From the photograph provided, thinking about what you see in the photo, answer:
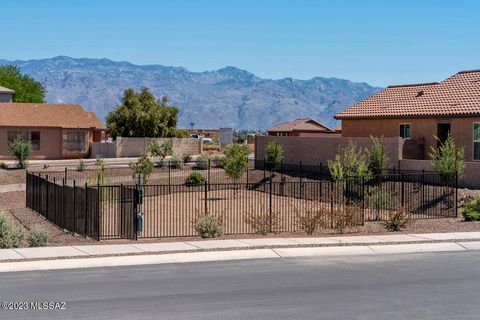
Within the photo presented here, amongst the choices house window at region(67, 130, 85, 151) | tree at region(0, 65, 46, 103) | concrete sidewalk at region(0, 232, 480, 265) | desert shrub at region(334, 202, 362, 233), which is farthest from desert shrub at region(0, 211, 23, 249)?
tree at region(0, 65, 46, 103)

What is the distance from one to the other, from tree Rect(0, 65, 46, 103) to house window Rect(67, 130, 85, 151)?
27744 mm

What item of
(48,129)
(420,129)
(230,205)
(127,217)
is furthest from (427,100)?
(48,129)

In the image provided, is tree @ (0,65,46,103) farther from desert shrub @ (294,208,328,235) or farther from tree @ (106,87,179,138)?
desert shrub @ (294,208,328,235)

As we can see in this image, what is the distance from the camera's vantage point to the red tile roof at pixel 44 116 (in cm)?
6675

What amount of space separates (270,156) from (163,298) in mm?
38240

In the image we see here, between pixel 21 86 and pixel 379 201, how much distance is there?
77.0 metres

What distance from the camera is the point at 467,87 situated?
46281 mm

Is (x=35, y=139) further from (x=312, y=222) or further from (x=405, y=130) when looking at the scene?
(x=312, y=222)

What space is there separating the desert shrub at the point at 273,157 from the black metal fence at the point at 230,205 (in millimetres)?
3970

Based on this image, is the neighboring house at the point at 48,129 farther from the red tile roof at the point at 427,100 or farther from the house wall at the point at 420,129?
the house wall at the point at 420,129

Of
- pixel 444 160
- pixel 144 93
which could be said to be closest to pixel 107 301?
pixel 444 160

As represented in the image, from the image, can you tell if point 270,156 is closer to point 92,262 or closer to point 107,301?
point 92,262

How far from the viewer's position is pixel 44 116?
69062 millimetres

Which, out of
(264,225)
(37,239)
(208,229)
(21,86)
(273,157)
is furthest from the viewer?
(21,86)
